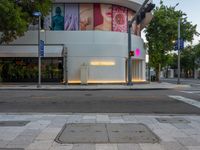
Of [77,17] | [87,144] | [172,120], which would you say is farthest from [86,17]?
[87,144]

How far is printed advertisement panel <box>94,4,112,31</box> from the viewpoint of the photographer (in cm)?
3944

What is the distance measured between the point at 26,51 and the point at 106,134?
96.9ft

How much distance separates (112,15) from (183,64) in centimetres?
6391

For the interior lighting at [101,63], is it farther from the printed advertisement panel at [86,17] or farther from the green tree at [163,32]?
the green tree at [163,32]

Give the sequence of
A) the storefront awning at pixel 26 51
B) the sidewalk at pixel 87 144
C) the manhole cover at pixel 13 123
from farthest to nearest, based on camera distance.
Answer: the storefront awning at pixel 26 51 < the manhole cover at pixel 13 123 < the sidewalk at pixel 87 144

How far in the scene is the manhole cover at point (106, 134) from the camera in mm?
8773

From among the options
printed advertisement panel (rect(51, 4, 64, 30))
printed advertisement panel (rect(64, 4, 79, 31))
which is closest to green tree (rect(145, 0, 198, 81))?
printed advertisement panel (rect(64, 4, 79, 31))

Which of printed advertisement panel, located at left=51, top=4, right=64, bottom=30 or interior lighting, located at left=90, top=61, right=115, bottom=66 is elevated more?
printed advertisement panel, located at left=51, top=4, right=64, bottom=30

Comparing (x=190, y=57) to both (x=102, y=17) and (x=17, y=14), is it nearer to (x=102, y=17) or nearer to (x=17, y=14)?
(x=102, y=17)

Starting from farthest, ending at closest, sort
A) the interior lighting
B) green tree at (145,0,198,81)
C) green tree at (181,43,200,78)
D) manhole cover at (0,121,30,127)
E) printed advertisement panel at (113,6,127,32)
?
green tree at (181,43,200,78)
green tree at (145,0,198,81)
printed advertisement panel at (113,6,127,32)
the interior lighting
manhole cover at (0,121,30,127)

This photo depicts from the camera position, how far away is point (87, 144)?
8.34m

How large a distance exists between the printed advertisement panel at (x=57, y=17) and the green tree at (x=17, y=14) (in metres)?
3.62

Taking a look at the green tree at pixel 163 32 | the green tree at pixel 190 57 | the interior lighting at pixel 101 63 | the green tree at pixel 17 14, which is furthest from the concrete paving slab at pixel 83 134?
the green tree at pixel 190 57

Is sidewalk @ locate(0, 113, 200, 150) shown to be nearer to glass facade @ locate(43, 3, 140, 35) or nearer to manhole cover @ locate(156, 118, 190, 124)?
manhole cover @ locate(156, 118, 190, 124)
